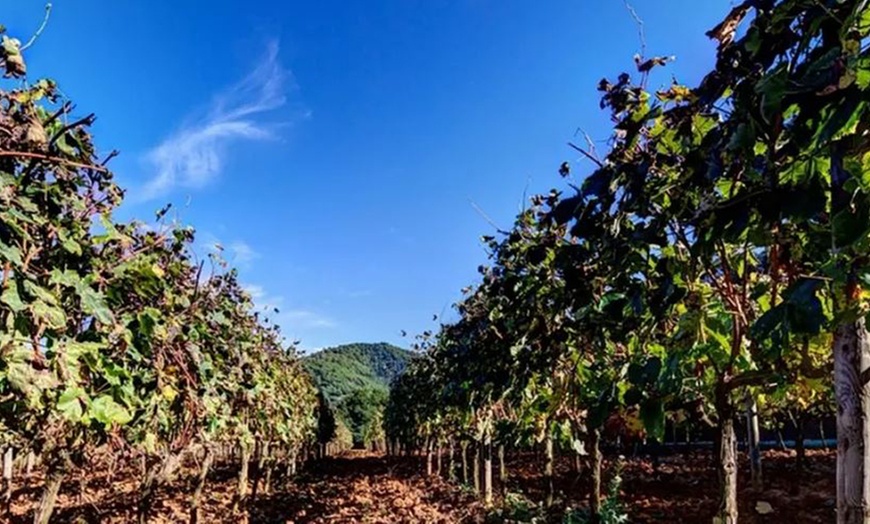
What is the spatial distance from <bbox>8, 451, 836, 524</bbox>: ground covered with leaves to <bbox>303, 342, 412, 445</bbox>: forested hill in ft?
38.5

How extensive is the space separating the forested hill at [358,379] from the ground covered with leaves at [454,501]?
11746 millimetres

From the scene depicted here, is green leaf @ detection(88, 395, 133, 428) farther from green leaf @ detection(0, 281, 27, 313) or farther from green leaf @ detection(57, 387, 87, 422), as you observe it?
green leaf @ detection(0, 281, 27, 313)

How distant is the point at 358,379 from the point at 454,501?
87346 millimetres

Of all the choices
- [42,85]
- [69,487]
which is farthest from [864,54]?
[69,487]

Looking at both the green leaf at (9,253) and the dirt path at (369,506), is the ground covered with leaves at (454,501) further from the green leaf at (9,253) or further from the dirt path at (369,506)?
the green leaf at (9,253)

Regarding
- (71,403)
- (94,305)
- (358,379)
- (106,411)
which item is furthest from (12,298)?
(358,379)

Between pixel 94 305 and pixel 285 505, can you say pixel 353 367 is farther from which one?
pixel 94 305

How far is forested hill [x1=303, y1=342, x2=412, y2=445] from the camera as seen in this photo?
6019 centimetres

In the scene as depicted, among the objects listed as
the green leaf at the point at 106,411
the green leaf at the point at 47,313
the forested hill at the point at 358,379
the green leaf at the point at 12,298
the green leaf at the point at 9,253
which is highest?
the green leaf at the point at 9,253

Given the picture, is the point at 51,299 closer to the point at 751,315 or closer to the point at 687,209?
the point at 687,209

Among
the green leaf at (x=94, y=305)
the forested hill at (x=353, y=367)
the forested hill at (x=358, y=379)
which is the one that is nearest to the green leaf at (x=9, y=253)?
the green leaf at (x=94, y=305)

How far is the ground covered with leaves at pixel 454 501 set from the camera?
34.0 ft

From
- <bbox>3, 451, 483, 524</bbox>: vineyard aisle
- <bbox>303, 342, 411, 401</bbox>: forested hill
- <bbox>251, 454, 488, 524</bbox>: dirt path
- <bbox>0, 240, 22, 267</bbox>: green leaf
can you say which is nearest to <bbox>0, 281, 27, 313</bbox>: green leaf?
<bbox>0, 240, 22, 267</bbox>: green leaf

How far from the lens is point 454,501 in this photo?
13.7 metres
